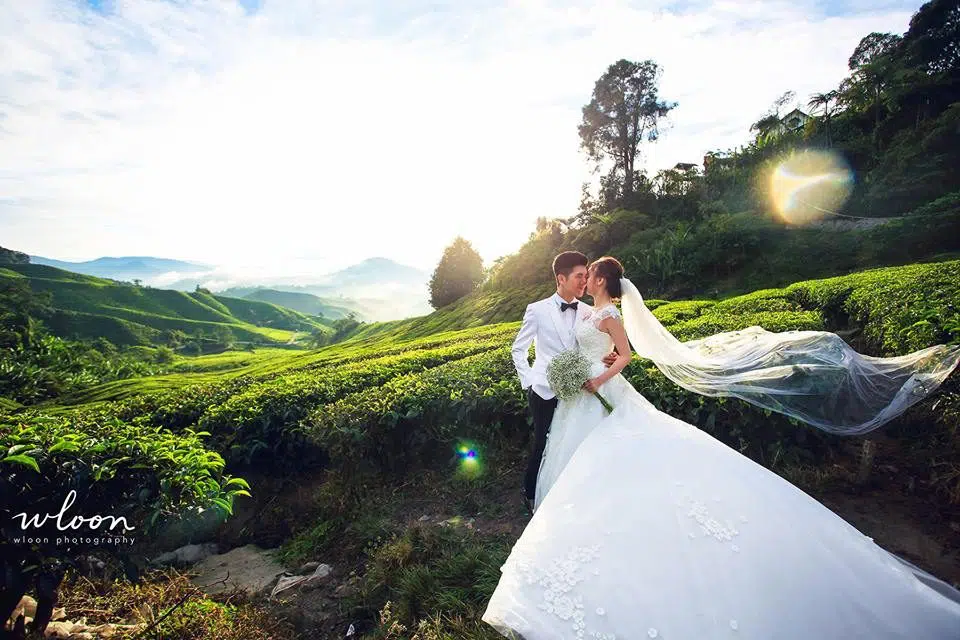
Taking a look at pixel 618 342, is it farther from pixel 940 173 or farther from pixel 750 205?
pixel 750 205

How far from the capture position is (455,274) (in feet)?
172

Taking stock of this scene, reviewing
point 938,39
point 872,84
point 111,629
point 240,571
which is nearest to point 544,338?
point 111,629

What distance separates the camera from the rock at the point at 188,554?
5184mm

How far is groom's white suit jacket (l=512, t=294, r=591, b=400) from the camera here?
4184 millimetres

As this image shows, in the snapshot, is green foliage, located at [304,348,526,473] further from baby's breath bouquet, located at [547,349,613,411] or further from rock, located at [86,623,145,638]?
rock, located at [86,623,145,638]

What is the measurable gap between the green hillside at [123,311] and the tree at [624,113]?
73304 millimetres

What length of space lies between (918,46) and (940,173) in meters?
13.6

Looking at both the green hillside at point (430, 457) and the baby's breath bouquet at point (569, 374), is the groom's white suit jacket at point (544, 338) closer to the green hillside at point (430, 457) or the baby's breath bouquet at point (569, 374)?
the baby's breath bouquet at point (569, 374)

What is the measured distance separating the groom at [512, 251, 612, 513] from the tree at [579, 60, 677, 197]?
37668mm

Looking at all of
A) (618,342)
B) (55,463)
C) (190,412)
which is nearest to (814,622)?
(618,342)

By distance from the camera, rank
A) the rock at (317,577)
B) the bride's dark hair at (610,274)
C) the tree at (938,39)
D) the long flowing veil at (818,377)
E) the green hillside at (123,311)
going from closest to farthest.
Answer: the long flowing veil at (818,377)
the bride's dark hair at (610,274)
the rock at (317,577)
the tree at (938,39)
the green hillside at (123,311)

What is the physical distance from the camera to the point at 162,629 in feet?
11.1

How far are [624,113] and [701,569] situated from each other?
42759mm

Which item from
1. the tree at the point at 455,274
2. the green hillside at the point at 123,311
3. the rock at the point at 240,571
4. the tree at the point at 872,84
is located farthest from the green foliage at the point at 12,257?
the tree at the point at 872,84
